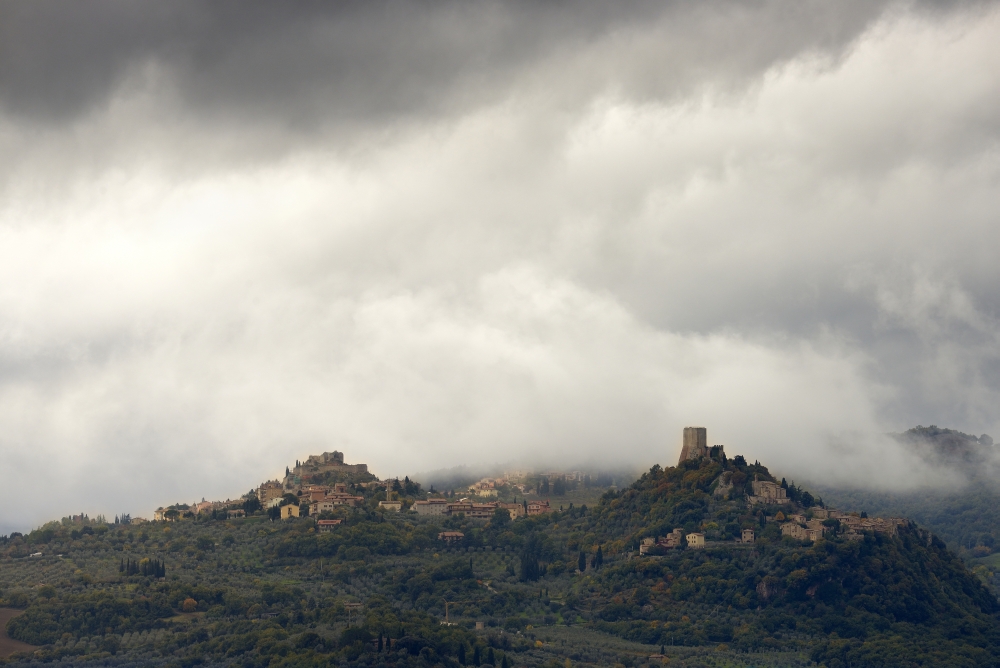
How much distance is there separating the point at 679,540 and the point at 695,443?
781 inches

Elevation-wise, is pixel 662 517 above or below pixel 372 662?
above

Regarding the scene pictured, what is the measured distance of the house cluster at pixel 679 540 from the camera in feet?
454

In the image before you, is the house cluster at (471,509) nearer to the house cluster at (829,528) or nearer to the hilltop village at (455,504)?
the hilltop village at (455,504)

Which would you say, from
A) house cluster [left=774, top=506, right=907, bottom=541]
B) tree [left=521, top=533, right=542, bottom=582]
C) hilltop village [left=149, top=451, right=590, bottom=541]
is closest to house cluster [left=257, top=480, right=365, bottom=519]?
hilltop village [left=149, top=451, right=590, bottom=541]

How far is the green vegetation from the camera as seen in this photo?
114500 millimetres

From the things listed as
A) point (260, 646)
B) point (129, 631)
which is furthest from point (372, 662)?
point (129, 631)

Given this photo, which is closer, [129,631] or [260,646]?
[260,646]

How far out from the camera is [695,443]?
15775cm

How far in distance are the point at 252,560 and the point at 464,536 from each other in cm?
2275

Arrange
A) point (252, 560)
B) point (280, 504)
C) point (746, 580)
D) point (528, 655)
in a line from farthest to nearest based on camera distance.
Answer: point (280, 504)
point (252, 560)
point (746, 580)
point (528, 655)

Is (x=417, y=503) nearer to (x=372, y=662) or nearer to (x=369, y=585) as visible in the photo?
(x=369, y=585)

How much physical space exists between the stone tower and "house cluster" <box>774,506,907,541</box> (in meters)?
16.7

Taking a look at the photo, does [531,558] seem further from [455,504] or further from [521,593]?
[455,504]

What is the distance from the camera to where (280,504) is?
→ 170250 mm
